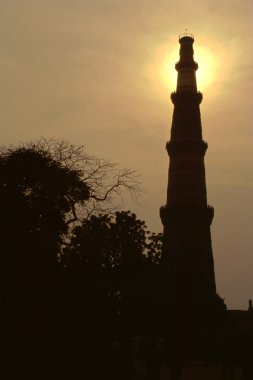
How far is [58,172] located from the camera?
20016mm

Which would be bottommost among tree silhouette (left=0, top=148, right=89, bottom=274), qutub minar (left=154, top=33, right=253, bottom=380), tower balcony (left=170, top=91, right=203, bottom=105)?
tree silhouette (left=0, top=148, right=89, bottom=274)

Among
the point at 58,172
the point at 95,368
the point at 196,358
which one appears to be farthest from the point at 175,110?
the point at 95,368

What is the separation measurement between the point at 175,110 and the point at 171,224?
11.4m

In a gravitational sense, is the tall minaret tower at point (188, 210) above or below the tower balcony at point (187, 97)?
below

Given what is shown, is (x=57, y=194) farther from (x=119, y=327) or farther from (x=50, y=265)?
(x=119, y=327)

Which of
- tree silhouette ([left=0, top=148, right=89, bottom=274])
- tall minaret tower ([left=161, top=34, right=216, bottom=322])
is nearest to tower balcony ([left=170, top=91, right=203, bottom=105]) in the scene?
tall minaret tower ([left=161, top=34, right=216, bottom=322])

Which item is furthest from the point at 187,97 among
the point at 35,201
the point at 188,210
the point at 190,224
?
the point at 35,201

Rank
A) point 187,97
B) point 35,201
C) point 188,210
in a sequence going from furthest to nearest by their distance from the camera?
point 187,97, point 188,210, point 35,201

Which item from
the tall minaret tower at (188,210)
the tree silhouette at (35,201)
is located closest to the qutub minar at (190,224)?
the tall minaret tower at (188,210)

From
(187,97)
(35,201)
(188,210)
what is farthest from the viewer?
(187,97)

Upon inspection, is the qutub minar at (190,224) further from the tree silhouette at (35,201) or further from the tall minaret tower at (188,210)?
the tree silhouette at (35,201)

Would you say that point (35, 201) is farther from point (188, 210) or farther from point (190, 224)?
point (190, 224)

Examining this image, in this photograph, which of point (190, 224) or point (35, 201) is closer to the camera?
point (35, 201)

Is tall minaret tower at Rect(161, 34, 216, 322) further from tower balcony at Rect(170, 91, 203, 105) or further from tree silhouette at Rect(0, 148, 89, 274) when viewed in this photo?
tree silhouette at Rect(0, 148, 89, 274)
